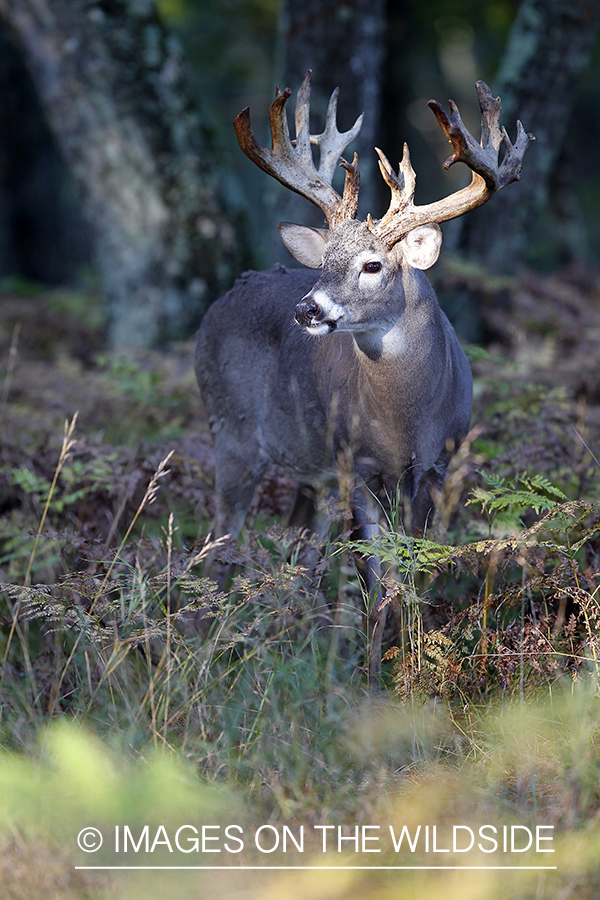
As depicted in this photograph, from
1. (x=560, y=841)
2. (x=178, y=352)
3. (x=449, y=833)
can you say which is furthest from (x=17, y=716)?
(x=178, y=352)

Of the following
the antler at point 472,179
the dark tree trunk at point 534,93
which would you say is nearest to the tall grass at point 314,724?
the antler at point 472,179

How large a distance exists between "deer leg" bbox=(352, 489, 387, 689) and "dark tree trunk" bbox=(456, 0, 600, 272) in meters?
5.17

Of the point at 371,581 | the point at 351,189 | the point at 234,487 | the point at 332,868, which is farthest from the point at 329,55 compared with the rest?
the point at 332,868

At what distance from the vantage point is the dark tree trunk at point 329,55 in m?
7.70

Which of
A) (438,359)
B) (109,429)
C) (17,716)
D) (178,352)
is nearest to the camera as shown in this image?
(17,716)

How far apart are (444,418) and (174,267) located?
464cm

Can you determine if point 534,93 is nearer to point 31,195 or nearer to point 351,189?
point 351,189

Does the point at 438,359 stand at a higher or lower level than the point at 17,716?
higher

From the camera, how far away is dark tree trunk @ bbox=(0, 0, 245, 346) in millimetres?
7996

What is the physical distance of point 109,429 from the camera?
6.37m

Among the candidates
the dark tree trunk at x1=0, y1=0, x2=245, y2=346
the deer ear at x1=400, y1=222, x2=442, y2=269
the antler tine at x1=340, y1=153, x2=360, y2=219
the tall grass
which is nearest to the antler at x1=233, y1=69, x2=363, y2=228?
the antler tine at x1=340, y1=153, x2=360, y2=219

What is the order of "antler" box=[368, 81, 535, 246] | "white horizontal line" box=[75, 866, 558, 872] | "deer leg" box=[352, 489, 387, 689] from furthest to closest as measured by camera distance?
1. "antler" box=[368, 81, 535, 246]
2. "deer leg" box=[352, 489, 387, 689]
3. "white horizontal line" box=[75, 866, 558, 872]

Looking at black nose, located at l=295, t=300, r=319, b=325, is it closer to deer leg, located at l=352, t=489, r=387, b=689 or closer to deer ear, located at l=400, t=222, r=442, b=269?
deer ear, located at l=400, t=222, r=442, b=269

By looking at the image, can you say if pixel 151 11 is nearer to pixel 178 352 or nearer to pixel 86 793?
pixel 178 352
